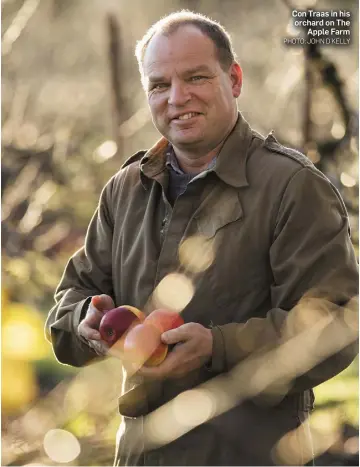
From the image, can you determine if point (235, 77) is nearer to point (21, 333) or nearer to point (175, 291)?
point (175, 291)

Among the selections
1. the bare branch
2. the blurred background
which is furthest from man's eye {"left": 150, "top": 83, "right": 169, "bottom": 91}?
the bare branch

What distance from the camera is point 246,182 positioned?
182 cm

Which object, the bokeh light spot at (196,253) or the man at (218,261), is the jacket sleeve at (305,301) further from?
the bokeh light spot at (196,253)

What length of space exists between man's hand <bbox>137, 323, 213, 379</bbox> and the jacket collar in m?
0.36

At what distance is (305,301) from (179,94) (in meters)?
0.57

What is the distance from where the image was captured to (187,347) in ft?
5.57

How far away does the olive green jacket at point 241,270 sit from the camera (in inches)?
Answer: 68.0

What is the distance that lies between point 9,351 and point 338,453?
1732mm

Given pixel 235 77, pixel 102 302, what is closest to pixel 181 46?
pixel 235 77

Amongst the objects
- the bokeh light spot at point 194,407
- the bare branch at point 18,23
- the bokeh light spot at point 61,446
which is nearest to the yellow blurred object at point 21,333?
the bokeh light spot at point 61,446

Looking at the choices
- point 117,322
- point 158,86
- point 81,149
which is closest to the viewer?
point 117,322

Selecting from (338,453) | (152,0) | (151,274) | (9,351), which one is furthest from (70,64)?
(151,274)

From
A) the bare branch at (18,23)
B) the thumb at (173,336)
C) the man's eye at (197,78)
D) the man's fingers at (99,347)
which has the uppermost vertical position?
the bare branch at (18,23)

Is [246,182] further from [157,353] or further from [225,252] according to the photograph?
[157,353]
